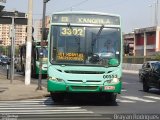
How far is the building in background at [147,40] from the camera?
9156 centimetres

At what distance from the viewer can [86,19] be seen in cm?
1745

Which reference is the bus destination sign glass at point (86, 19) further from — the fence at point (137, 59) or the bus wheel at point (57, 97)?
the fence at point (137, 59)

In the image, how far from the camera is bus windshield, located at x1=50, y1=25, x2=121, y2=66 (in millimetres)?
16969

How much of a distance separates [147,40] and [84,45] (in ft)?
266

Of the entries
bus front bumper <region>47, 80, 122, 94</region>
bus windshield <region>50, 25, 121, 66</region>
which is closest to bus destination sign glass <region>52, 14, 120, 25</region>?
bus windshield <region>50, 25, 121, 66</region>

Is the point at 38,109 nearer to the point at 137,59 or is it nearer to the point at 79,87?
the point at 79,87

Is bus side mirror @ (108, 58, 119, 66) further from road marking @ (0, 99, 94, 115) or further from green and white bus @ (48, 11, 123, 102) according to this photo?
road marking @ (0, 99, 94, 115)

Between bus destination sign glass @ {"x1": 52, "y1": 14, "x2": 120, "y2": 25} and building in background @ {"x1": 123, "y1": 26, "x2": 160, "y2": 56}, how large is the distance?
69428mm

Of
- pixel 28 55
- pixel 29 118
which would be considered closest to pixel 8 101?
pixel 29 118

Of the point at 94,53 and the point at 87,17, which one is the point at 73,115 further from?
the point at 87,17

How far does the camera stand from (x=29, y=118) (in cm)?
1314

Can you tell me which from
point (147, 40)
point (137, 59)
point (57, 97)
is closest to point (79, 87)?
point (57, 97)

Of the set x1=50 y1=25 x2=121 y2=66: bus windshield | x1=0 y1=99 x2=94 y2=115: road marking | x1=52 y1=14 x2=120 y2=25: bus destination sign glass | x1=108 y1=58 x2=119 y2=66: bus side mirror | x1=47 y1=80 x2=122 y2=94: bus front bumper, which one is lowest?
x1=0 y1=99 x2=94 y2=115: road marking

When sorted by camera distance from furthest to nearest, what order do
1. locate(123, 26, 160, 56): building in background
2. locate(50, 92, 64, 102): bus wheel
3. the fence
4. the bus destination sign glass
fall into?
locate(123, 26, 160, 56): building in background < the fence < locate(50, 92, 64, 102): bus wheel < the bus destination sign glass
